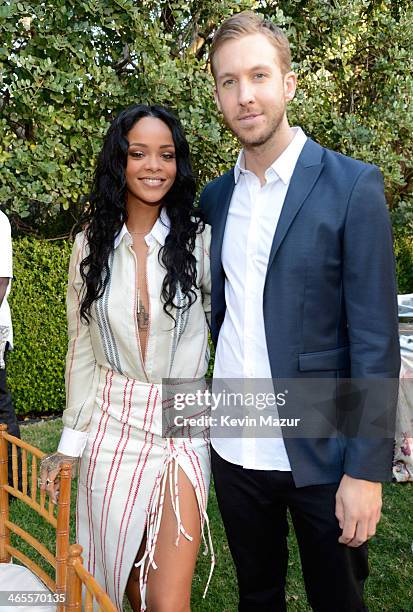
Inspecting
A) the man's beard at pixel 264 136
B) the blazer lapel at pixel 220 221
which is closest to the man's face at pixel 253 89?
the man's beard at pixel 264 136

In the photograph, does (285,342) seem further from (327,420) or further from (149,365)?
(149,365)

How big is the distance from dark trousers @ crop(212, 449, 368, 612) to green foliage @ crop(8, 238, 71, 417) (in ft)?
12.6

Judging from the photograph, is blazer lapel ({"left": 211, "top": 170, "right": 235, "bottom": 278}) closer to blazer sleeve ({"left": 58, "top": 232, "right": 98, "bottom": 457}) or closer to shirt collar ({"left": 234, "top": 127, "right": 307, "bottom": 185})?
shirt collar ({"left": 234, "top": 127, "right": 307, "bottom": 185})

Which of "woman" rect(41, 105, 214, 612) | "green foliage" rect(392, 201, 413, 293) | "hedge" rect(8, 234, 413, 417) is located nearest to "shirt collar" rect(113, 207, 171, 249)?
"woman" rect(41, 105, 214, 612)

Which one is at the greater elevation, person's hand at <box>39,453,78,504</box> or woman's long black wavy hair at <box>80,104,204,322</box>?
woman's long black wavy hair at <box>80,104,204,322</box>

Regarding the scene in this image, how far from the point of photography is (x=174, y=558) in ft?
7.02

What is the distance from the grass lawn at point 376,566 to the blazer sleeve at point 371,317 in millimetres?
1668

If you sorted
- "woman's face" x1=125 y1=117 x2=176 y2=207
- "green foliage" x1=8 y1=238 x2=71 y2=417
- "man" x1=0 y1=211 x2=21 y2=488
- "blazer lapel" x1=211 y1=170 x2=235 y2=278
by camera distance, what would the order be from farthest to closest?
"green foliage" x1=8 y1=238 x2=71 y2=417 < "man" x1=0 y1=211 x2=21 y2=488 < "woman's face" x1=125 y1=117 x2=176 y2=207 < "blazer lapel" x1=211 y1=170 x2=235 y2=278

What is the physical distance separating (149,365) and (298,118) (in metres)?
4.70

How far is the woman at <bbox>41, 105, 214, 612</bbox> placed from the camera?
88.8 inches

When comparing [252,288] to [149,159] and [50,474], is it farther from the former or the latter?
[50,474]

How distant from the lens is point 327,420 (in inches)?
81.4

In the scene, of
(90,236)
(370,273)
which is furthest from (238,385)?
(90,236)

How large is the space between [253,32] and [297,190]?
509 mm
